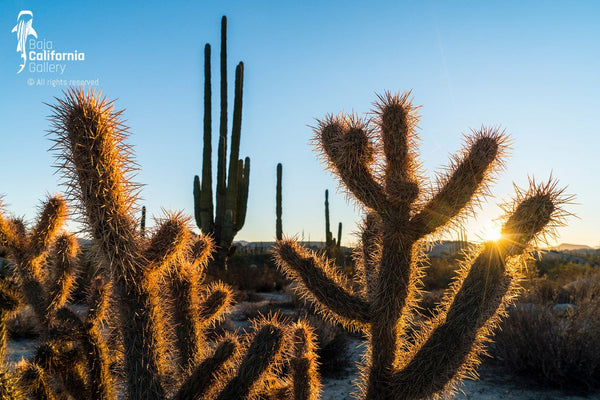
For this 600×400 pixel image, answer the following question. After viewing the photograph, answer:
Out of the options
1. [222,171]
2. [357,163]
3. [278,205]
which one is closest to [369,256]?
[357,163]

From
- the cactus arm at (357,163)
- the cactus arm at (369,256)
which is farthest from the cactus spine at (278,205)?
the cactus arm at (357,163)

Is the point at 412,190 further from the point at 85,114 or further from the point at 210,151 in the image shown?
the point at 210,151

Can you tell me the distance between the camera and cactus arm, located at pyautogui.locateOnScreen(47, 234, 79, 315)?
155 inches

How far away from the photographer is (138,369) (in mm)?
2580

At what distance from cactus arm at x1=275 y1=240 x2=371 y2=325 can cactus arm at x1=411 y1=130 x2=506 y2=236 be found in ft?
2.35

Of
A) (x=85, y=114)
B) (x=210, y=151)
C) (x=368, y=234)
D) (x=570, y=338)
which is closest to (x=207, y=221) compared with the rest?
(x=210, y=151)

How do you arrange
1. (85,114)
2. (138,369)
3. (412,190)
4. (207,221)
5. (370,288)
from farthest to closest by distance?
(207,221) < (370,288) < (412,190) < (138,369) < (85,114)

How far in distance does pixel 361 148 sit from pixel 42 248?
2.86m

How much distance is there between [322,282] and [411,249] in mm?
690

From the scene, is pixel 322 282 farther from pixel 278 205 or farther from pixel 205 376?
pixel 278 205

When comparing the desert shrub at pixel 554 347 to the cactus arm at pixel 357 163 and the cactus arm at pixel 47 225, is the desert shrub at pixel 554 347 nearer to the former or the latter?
the cactus arm at pixel 357 163

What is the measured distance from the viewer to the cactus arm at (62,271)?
12.9ft

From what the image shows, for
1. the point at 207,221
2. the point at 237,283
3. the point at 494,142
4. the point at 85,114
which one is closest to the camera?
the point at 85,114

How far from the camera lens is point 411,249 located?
313cm
